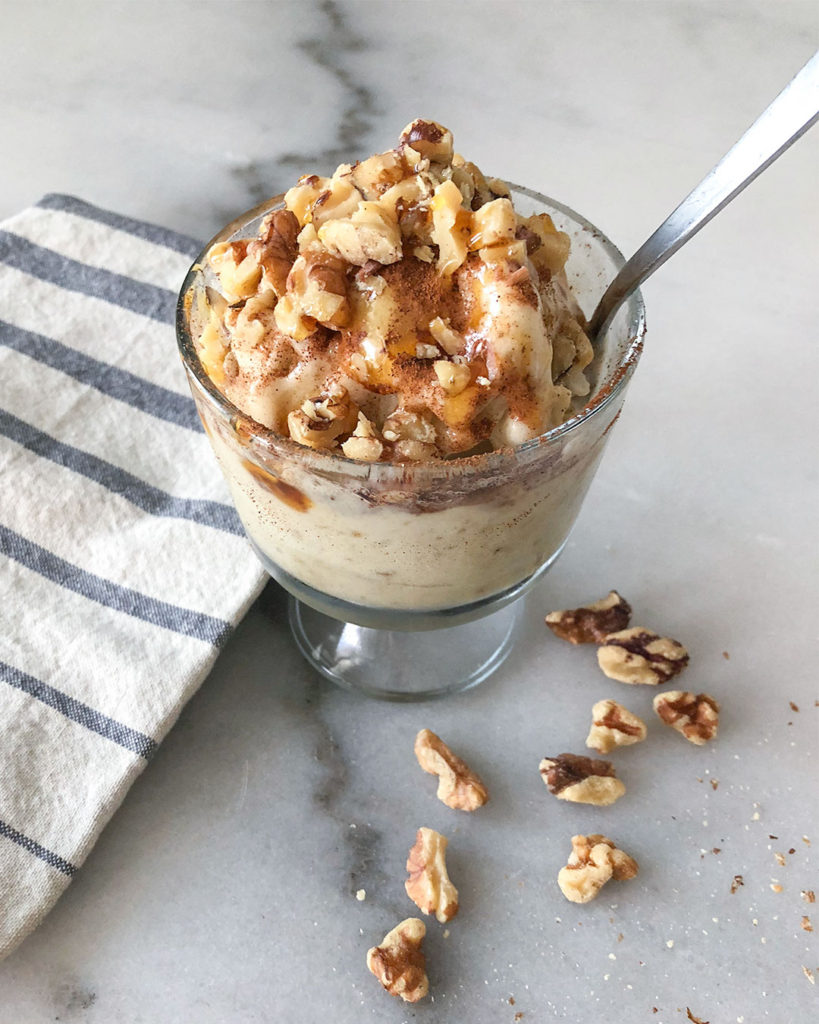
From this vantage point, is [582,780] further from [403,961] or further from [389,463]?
[389,463]

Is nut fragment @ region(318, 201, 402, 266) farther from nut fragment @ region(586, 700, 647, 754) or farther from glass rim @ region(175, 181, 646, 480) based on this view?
nut fragment @ region(586, 700, 647, 754)

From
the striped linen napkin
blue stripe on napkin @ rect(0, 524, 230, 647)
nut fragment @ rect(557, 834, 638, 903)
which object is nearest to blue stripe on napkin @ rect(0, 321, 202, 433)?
the striped linen napkin

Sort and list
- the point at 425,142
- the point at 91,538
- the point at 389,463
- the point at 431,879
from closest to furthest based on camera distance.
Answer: the point at 389,463, the point at 425,142, the point at 431,879, the point at 91,538

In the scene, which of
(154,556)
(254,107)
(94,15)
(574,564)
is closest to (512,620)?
(574,564)

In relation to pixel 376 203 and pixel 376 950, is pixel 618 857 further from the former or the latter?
pixel 376 203

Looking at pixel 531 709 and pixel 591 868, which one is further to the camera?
pixel 531 709

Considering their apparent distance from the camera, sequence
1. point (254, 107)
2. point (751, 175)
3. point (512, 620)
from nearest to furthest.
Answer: point (751, 175), point (512, 620), point (254, 107)

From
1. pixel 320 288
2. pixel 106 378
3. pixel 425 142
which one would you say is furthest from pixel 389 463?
pixel 106 378
